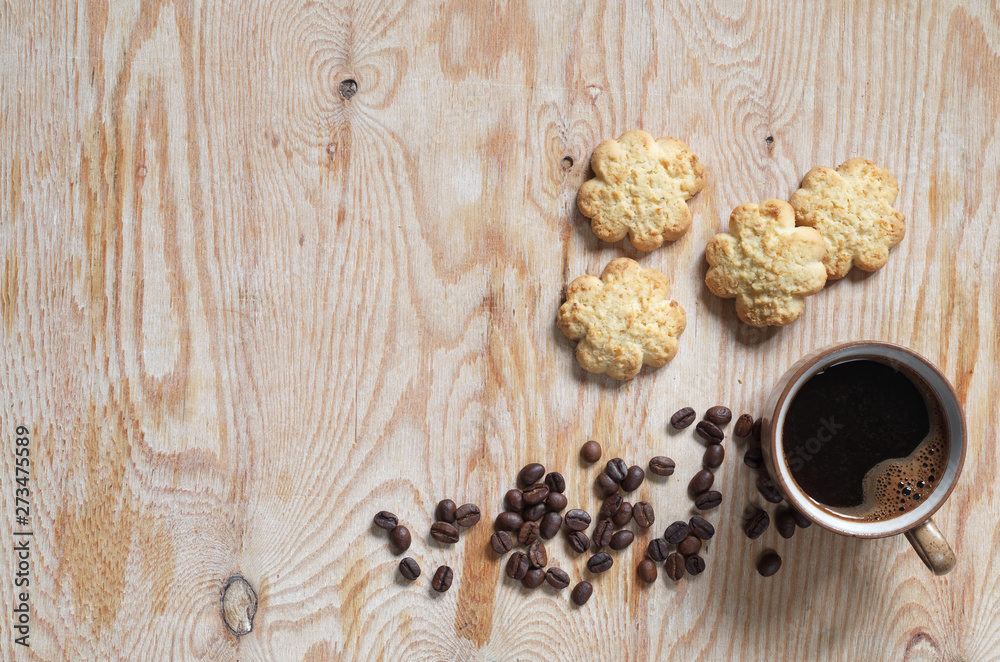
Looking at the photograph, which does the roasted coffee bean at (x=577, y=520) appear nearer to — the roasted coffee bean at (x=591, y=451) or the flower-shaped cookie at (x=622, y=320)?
the roasted coffee bean at (x=591, y=451)

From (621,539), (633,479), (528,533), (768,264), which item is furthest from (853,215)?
(528,533)

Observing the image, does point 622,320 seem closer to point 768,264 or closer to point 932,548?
point 768,264

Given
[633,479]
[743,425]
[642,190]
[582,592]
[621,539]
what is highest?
[642,190]

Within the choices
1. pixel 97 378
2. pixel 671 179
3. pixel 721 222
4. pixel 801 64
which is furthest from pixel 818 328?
pixel 97 378

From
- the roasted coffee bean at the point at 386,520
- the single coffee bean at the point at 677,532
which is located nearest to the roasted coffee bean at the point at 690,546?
the single coffee bean at the point at 677,532

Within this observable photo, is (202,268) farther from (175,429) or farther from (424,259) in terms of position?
(424,259)
